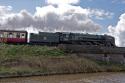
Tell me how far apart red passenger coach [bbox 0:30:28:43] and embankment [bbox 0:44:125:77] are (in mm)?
5698

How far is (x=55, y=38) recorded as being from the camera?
61.1 meters

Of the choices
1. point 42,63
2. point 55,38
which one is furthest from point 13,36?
point 42,63

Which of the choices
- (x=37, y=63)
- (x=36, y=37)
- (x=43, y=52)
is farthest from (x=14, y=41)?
(x=37, y=63)

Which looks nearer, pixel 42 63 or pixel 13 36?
pixel 42 63

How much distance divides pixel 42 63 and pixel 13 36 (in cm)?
1400

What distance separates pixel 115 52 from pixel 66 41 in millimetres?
9795

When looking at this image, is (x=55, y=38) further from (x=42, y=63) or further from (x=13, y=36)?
(x=42, y=63)

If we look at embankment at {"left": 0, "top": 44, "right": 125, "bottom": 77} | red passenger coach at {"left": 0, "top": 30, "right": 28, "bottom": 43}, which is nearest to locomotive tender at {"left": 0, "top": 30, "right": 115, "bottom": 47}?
red passenger coach at {"left": 0, "top": 30, "right": 28, "bottom": 43}

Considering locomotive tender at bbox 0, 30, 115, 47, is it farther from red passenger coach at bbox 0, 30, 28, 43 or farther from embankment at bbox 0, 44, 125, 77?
embankment at bbox 0, 44, 125, 77

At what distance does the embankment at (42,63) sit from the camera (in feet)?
142

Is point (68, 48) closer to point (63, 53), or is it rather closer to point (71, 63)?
point (63, 53)

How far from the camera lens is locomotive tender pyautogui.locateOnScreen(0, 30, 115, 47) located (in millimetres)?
58312

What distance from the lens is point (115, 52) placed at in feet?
196

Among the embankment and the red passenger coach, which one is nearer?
the embankment
